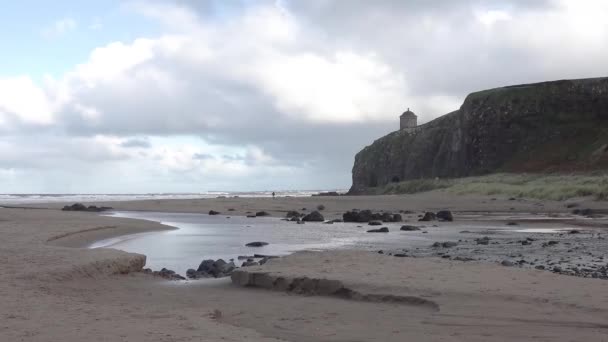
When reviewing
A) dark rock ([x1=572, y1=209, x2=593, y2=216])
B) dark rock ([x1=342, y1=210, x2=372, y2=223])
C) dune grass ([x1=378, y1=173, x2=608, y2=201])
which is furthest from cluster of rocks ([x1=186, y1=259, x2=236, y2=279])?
dune grass ([x1=378, y1=173, x2=608, y2=201])

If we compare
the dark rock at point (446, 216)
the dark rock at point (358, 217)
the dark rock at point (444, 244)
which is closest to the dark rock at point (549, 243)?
the dark rock at point (444, 244)

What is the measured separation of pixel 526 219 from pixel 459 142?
172 ft

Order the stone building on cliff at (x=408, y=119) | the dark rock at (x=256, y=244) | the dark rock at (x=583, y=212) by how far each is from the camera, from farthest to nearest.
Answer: the stone building on cliff at (x=408, y=119) < the dark rock at (x=583, y=212) < the dark rock at (x=256, y=244)

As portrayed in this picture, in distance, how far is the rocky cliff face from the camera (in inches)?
2643

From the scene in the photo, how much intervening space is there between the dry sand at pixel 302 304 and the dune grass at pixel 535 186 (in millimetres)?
30888

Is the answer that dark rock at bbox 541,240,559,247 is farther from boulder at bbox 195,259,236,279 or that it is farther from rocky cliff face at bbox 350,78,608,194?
rocky cliff face at bbox 350,78,608,194

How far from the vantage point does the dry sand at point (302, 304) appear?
6.84 meters

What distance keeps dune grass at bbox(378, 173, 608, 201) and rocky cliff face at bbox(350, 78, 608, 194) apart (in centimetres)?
761

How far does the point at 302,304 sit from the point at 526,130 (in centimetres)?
6984

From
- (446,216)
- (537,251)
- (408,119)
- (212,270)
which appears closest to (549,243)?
(537,251)

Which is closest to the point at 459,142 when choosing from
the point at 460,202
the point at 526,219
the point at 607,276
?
the point at 460,202

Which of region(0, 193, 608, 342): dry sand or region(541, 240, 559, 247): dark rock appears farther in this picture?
region(541, 240, 559, 247): dark rock

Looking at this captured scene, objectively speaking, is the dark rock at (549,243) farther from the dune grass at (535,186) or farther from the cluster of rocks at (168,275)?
the dune grass at (535,186)

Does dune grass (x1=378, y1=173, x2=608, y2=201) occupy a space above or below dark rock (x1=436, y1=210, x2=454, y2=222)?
above
